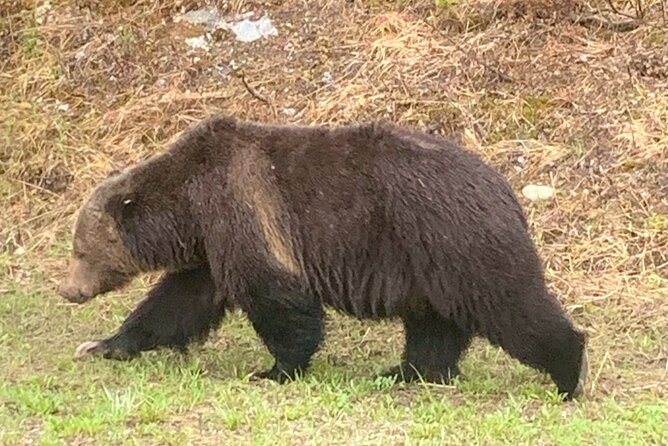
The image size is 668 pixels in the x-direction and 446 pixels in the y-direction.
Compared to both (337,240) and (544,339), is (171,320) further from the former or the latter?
(544,339)

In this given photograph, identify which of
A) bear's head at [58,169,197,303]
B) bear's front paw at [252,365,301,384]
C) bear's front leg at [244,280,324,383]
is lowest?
bear's front paw at [252,365,301,384]

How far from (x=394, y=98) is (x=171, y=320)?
146 inches

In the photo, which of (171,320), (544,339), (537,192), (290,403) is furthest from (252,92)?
(544,339)

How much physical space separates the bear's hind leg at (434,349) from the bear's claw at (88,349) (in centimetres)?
168

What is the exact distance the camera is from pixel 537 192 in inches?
344

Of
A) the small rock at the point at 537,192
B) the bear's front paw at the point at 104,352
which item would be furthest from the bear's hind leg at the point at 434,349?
the small rock at the point at 537,192

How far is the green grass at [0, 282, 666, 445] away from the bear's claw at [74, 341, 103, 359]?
71mm

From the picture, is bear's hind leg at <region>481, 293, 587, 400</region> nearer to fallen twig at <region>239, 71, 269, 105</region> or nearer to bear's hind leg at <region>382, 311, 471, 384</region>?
bear's hind leg at <region>382, 311, 471, 384</region>

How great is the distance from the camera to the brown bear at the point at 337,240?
5.84m

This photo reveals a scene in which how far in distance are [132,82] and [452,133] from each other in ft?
9.68

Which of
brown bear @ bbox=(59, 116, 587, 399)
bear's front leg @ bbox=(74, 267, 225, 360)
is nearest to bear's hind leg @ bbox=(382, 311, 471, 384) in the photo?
brown bear @ bbox=(59, 116, 587, 399)

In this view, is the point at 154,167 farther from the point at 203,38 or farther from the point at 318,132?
the point at 203,38

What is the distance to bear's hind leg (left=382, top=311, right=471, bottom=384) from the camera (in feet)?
20.7

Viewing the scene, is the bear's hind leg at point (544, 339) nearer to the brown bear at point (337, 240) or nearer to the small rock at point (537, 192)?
the brown bear at point (337, 240)
